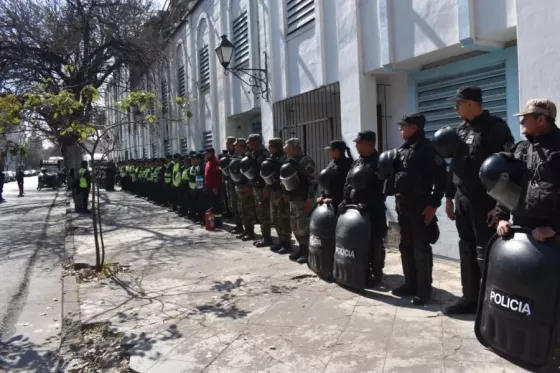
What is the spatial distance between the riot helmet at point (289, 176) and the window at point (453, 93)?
2.20 meters

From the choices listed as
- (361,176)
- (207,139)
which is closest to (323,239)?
(361,176)

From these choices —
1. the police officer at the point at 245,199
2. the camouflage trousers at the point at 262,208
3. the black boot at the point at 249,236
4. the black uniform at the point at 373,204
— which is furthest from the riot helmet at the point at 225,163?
the black uniform at the point at 373,204

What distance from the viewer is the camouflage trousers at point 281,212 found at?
22.4 feet

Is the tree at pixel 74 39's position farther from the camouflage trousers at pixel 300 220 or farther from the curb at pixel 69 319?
the camouflage trousers at pixel 300 220

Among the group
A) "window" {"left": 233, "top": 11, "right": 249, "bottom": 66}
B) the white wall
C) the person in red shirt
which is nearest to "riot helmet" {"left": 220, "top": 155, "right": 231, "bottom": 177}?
the person in red shirt

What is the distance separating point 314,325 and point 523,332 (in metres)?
1.77

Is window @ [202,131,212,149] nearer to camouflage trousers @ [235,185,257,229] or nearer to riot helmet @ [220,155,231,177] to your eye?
riot helmet @ [220,155,231,177]

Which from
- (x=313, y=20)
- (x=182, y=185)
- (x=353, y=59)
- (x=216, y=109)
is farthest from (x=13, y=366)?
(x=216, y=109)

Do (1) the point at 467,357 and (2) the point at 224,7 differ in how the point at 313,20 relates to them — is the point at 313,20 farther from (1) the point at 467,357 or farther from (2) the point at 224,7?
(1) the point at 467,357

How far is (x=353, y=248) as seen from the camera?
4.59 metres

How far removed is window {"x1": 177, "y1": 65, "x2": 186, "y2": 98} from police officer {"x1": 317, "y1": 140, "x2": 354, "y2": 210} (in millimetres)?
12900

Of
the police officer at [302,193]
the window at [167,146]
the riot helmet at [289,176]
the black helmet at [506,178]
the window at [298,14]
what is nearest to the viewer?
the black helmet at [506,178]

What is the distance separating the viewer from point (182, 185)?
37.4ft

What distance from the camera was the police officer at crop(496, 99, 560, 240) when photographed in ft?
8.94
